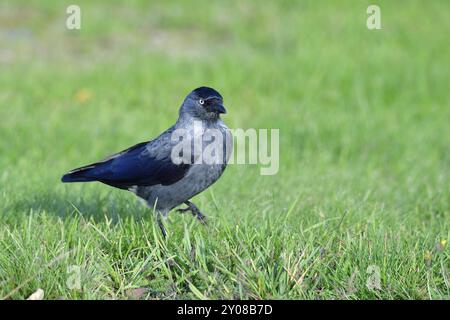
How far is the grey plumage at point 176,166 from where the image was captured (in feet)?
16.7

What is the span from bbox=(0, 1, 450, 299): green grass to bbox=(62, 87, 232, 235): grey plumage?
9.3 inches

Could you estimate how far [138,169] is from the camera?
5.33m

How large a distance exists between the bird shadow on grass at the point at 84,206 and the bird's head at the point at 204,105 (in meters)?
0.85

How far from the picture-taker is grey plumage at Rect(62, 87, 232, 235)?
5.09m

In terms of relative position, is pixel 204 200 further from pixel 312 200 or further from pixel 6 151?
pixel 6 151

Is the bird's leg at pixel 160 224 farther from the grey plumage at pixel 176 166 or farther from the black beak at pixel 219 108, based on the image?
the black beak at pixel 219 108

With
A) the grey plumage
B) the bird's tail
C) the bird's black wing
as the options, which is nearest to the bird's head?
the grey plumage

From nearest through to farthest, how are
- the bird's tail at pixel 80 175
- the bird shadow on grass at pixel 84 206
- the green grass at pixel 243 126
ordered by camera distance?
the green grass at pixel 243 126, the bird's tail at pixel 80 175, the bird shadow on grass at pixel 84 206

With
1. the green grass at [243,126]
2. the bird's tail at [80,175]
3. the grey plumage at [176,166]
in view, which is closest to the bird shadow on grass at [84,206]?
the green grass at [243,126]

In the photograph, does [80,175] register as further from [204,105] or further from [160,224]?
[204,105]

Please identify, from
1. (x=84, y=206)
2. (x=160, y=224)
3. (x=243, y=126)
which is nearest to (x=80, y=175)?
(x=84, y=206)

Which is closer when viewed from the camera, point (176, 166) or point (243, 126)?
point (176, 166)

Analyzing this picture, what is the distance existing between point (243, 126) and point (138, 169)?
3858 mm

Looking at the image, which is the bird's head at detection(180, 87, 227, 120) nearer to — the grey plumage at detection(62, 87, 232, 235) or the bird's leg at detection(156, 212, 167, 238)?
the grey plumage at detection(62, 87, 232, 235)
